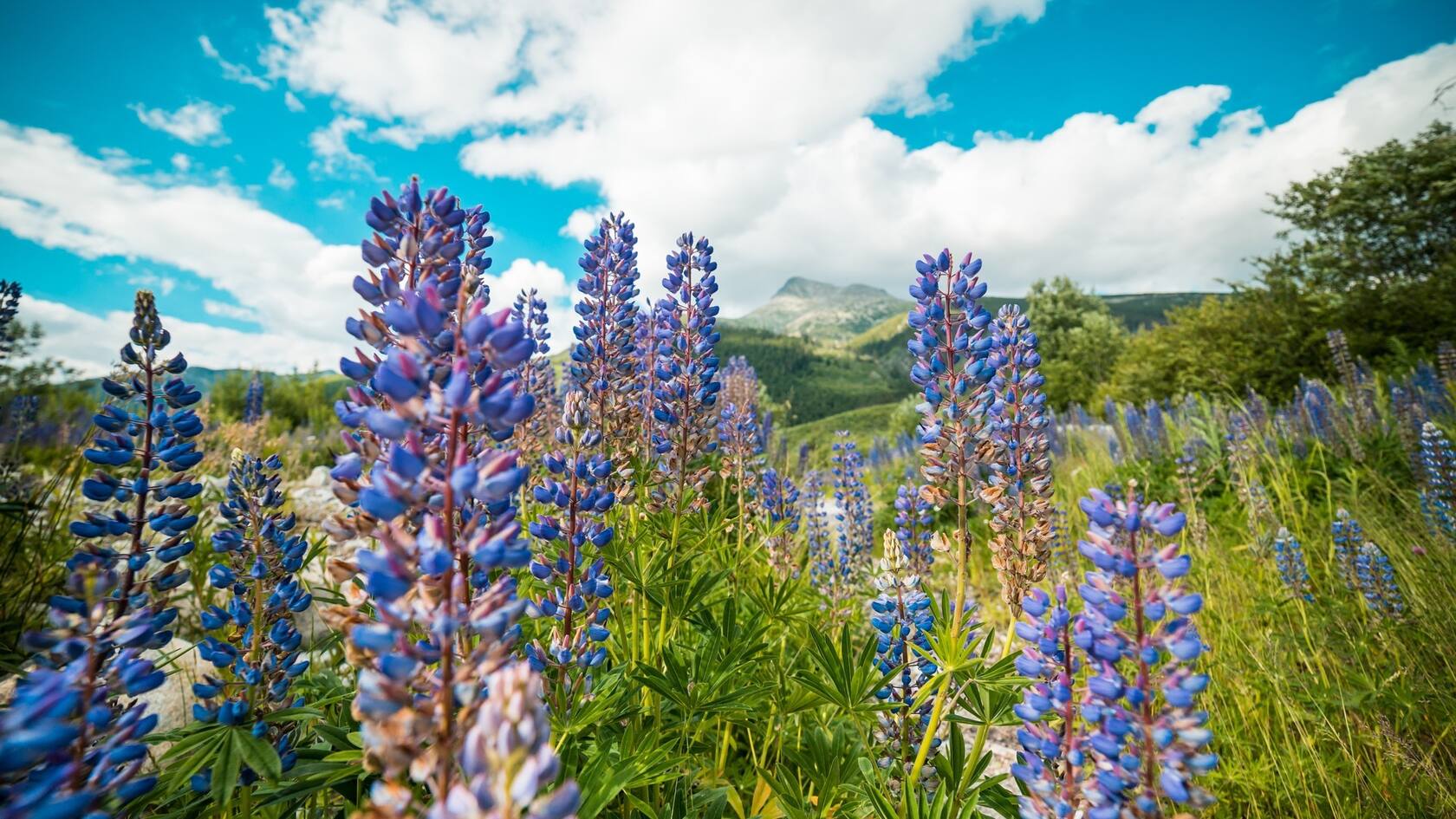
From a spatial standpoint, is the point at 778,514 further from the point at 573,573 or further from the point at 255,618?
the point at 255,618

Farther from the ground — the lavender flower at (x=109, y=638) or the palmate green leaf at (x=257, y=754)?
the lavender flower at (x=109, y=638)

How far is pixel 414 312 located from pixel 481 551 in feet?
1.49

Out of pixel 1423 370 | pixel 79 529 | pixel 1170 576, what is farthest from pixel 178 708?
pixel 1423 370

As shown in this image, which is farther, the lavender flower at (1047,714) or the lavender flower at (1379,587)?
the lavender flower at (1379,587)

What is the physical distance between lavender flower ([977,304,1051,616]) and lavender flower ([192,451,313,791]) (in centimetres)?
238

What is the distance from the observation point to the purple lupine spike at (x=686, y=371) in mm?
3156

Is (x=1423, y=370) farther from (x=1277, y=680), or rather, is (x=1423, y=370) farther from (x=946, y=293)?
(x=946, y=293)

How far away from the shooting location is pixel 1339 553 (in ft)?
13.5

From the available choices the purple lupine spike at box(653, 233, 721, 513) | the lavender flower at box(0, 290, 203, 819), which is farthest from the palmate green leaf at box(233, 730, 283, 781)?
the purple lupine spike at box(653, 233, 721, 513)

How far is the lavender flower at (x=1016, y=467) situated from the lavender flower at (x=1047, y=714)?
47 centimetres

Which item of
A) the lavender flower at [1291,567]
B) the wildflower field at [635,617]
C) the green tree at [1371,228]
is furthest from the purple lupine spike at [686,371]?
the green tree at [1371,228]

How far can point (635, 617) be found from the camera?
251 cm

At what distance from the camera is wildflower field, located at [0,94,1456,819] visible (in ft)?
3.27

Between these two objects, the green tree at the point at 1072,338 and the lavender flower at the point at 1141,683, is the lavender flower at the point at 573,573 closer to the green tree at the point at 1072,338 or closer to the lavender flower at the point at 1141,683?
the lavender flower at the point at 1141,683
